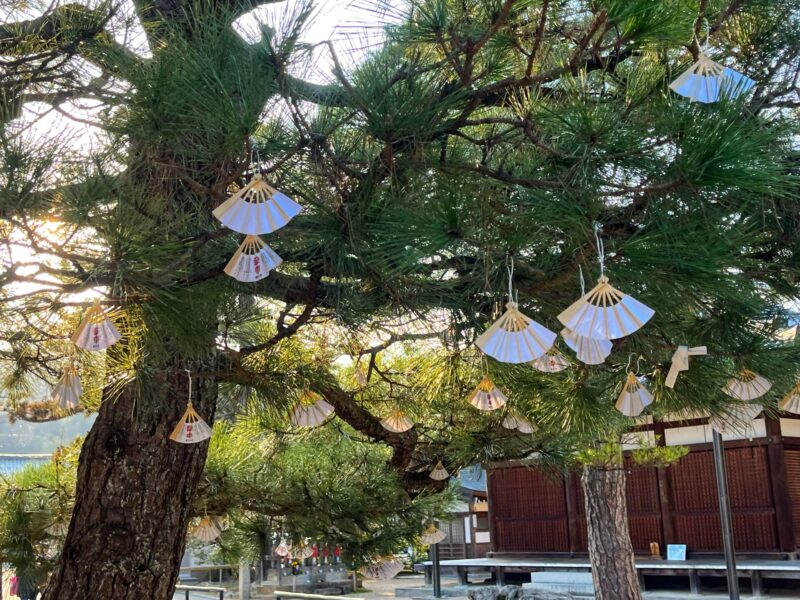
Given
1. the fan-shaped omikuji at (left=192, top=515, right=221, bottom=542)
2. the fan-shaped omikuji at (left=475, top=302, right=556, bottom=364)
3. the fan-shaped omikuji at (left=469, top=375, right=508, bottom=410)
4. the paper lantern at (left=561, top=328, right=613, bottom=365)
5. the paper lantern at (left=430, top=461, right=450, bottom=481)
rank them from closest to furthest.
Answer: the fan-shaped omikuji at (left=475, top=302, right=556, bottom=364), the paper lantern at (left=561, top=328, right=613, bottom=365), the fan-shaped omikuji at (left=469, top=375, right=508, bottom=410), the paper lantern at (left=430, top=461, right=450, bottom=481), the fan-shaped omikuji at (left=192, top=515, right=221, bottom=542)

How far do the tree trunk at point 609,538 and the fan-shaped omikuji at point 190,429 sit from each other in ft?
A: 13.2

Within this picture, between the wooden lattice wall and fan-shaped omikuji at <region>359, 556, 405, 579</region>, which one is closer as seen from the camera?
fan-shaped omikuji at <region>359, 556, 405, 579</region>

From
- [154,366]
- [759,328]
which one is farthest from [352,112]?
[759,328]

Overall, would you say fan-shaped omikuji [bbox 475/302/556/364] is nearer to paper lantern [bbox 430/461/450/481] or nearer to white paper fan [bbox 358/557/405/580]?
paper lantern [bbox 430/461/450/481]

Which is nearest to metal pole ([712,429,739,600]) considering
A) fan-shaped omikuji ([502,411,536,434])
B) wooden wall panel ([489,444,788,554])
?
wooden wall panel ([489,444,788,554])

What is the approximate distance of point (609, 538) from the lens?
584 cm

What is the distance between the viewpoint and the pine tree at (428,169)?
1192 millimetres

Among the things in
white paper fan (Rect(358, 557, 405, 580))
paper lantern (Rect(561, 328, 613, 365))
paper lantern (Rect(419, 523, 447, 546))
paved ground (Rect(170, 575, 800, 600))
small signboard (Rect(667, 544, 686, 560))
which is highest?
paper lantern (Rect(561, 328, 613, 365))

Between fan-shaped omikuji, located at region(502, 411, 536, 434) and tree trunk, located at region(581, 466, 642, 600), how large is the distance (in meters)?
2.88

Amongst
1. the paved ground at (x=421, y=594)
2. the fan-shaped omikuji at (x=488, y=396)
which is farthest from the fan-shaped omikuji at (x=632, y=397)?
the paved ground at (x=421, y=594)

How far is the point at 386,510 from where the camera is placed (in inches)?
140

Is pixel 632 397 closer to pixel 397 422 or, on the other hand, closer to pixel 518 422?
pixel 518 422

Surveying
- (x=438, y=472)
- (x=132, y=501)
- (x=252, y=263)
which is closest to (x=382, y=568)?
(x=438, y=472)

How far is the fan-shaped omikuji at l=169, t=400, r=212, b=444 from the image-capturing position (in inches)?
83.7
